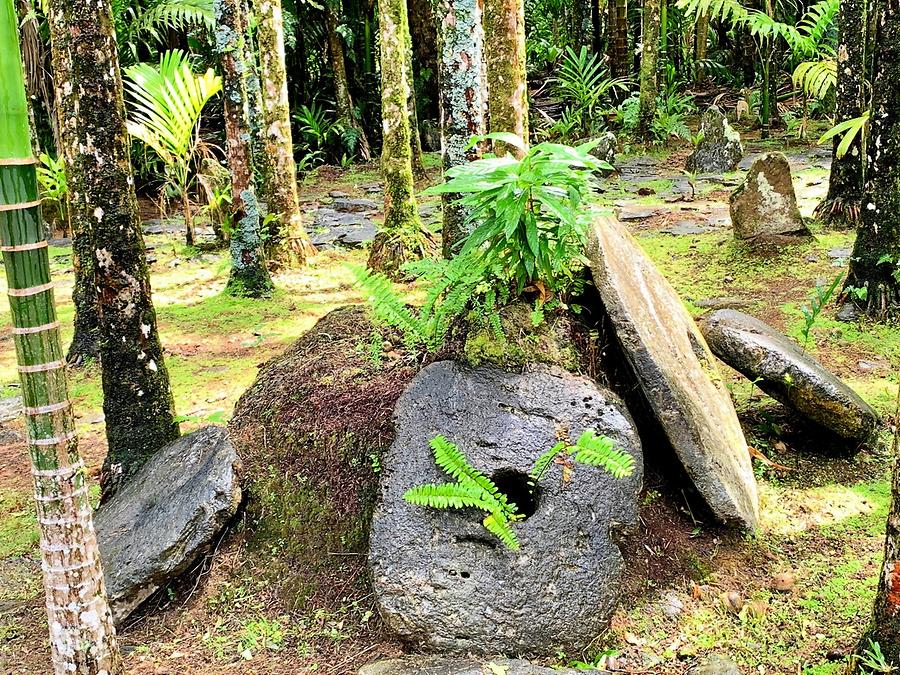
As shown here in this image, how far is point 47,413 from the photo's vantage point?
266 cm

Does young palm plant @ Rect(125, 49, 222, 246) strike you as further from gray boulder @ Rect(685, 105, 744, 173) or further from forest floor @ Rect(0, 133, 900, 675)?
gray boulder @ Rect(685, 105, 744, 173)

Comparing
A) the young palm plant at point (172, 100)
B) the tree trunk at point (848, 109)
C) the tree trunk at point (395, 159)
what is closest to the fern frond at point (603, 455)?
the tree trunk at point (395, 159)

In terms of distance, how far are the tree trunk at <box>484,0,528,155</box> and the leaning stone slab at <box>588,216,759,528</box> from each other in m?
1.08

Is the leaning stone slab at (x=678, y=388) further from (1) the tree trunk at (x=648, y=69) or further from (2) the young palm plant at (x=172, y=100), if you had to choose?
(1) the tree trunk at (x=648, y=69)

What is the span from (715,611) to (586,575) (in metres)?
0.63

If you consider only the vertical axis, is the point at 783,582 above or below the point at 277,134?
below

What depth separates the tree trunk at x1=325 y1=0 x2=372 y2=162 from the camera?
16.2 meters

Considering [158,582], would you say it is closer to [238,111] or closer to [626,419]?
[626,419]

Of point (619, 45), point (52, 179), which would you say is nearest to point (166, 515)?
point (52, 179)

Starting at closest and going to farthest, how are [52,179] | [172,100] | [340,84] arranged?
[172,100] → [52,179] → [340,84]

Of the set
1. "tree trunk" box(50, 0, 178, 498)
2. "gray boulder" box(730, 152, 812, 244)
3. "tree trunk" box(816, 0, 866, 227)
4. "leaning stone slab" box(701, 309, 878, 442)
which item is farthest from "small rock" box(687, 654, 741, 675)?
"tree trunk" box(816, 0, 866, 227)

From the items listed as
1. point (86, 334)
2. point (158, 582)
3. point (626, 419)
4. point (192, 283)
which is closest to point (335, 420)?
point (158, 582)

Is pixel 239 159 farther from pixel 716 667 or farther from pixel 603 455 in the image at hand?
pixel 716 667

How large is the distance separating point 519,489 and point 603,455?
17.8 inches
